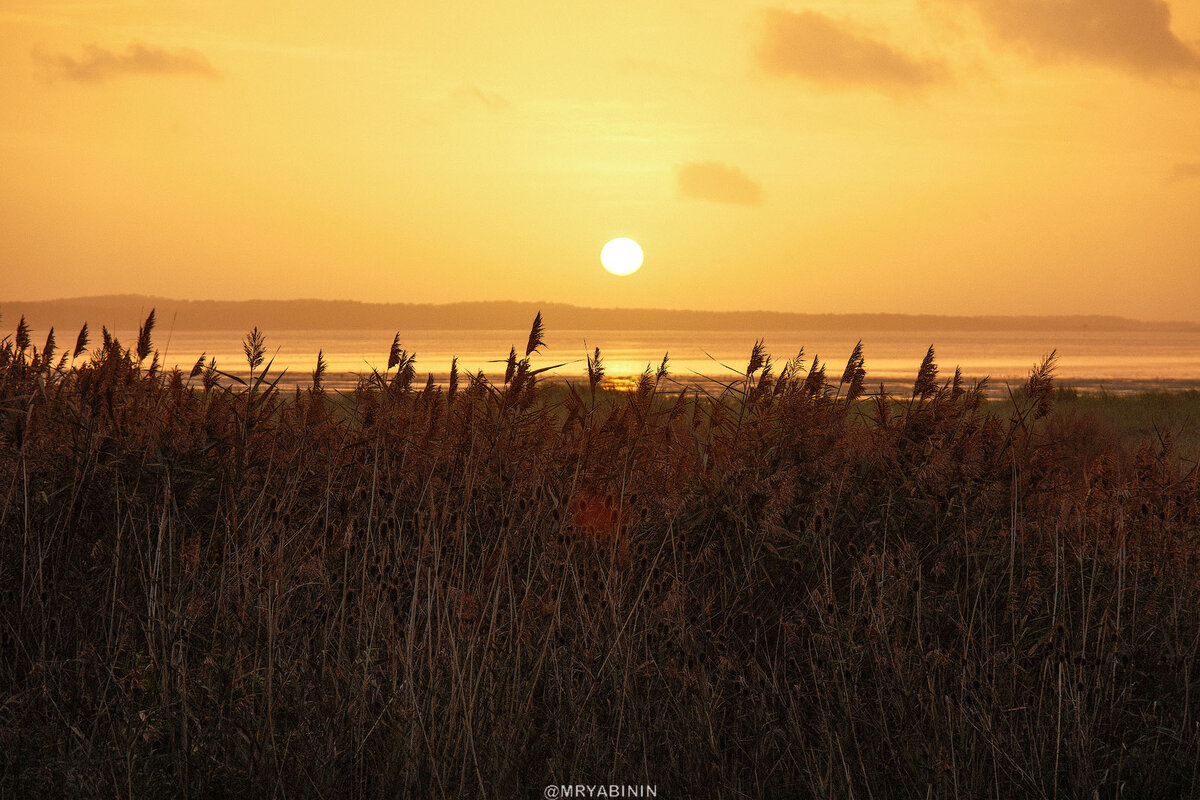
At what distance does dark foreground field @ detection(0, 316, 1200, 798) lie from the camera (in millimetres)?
3361

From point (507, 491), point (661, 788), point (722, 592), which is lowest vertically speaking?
point (661, 788)

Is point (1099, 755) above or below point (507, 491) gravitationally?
below

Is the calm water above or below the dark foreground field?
above

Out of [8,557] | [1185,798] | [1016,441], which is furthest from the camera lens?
[1016,441]

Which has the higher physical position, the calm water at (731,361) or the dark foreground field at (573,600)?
the calm water at (731,361)

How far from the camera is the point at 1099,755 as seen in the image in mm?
3623

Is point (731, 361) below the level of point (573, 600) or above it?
above

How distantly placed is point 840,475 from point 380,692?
254 centimetres

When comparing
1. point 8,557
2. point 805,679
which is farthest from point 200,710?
point 805,679

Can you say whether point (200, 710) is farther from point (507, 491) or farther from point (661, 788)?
point (507, 491)

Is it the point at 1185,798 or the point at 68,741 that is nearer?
the point at 1185,798

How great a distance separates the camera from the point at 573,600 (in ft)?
15.2

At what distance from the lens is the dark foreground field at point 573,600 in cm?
336

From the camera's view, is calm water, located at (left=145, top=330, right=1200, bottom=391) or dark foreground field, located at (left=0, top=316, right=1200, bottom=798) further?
calm water, located at (left=145, top=330, right=1200, bottom=391)
